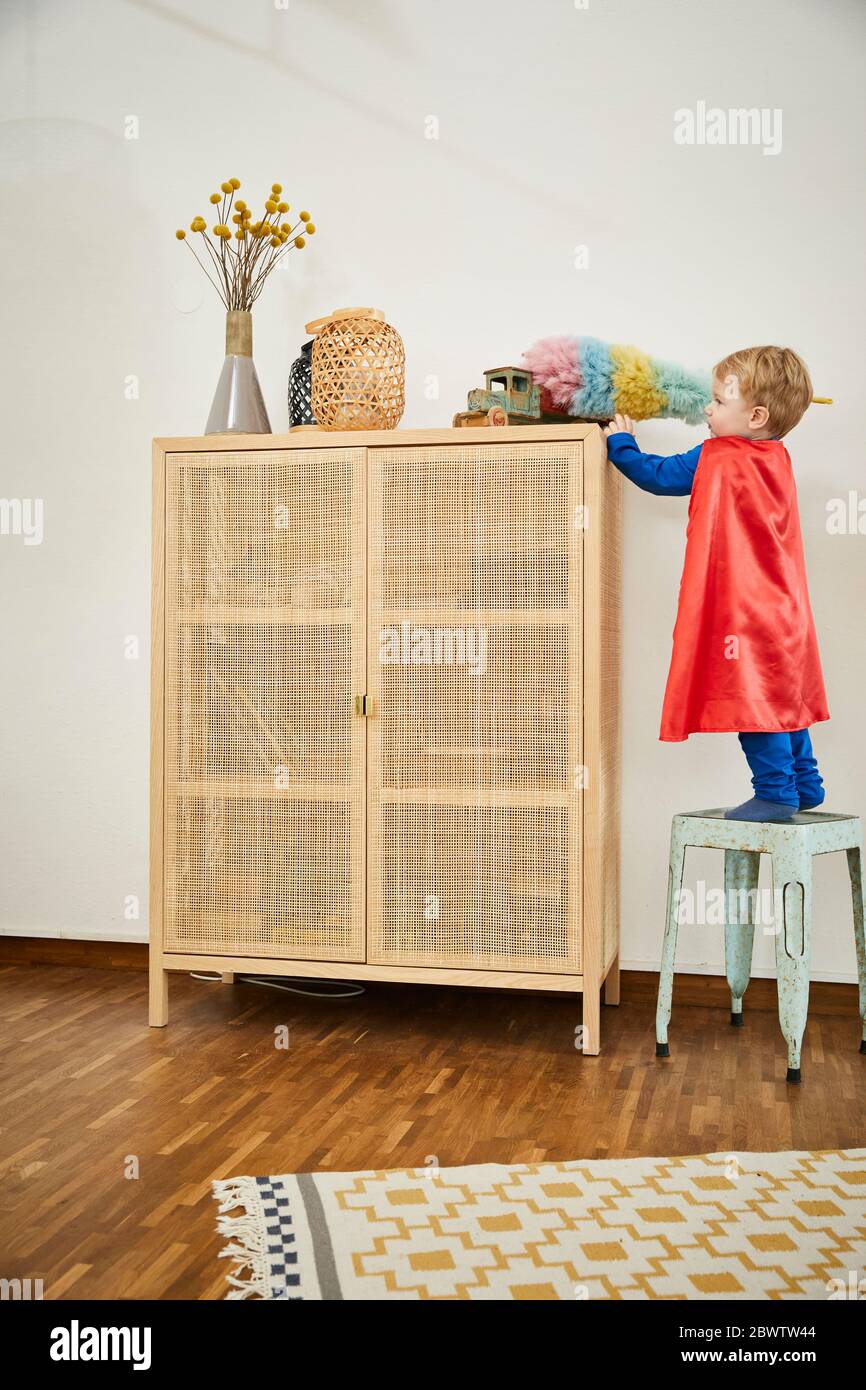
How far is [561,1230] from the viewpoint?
160 cm

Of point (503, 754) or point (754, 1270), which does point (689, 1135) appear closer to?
point (754, 1270)

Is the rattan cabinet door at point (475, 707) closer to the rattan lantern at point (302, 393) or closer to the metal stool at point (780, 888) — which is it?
the metal stool at point (780, 888)

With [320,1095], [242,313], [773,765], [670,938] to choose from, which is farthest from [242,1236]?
[242,313]

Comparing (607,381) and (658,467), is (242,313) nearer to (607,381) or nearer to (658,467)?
(607,381)

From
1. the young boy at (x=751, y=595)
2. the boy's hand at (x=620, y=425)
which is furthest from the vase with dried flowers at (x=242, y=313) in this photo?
the young boy at (x=751, y=595)

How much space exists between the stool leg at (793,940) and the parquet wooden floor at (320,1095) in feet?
0.36

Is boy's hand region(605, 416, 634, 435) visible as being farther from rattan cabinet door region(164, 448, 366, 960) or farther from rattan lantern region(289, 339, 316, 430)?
rattan lantern region(289, 339, 316, 430)

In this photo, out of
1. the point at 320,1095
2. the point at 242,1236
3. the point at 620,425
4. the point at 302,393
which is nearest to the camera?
the point at 242,1236

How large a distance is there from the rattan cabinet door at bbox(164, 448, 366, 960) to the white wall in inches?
23.0

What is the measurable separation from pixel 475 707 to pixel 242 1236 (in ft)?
3.87

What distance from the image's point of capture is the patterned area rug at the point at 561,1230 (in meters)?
1.45

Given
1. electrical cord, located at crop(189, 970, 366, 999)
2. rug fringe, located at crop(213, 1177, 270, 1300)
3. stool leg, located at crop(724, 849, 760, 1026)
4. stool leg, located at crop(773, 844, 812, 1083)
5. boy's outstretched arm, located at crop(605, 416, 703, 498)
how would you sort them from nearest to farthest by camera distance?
rug fringe, located at crop(213, 1177, 270, 1300) < stool leg, located at crop(773, 844, 812, 1083) < boy's outstretched arm, located at crop(605, 416, 703, 498) < stool leg, located at crop(724, 849, 760, 1026) < electrical cord, located at crop(189, 970, 366, 999)

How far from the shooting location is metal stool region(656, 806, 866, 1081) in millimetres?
2254

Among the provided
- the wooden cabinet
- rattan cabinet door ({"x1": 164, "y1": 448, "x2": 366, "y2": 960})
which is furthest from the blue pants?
rattan cabinet door ({"x1": 164, "y1": 448, "x2": 366, "y2": 960})
